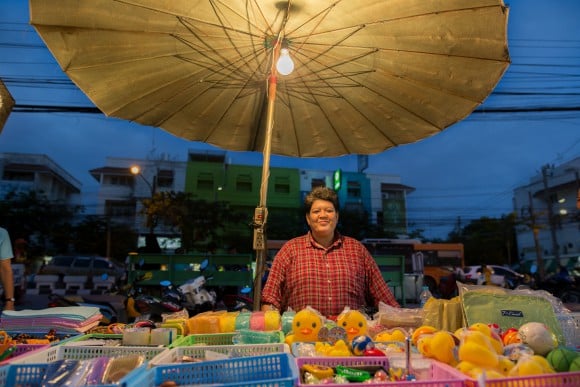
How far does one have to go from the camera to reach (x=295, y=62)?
3.09 m

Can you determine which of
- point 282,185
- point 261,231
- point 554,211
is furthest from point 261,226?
point 554,211

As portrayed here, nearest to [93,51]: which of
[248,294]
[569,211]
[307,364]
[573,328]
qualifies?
[307,364]

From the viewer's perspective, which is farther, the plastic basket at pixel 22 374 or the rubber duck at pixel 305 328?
the rubber duck at pixel 305 328

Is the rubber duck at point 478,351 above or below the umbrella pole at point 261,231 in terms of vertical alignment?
below

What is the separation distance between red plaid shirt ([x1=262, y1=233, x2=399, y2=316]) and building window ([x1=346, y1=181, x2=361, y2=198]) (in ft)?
111

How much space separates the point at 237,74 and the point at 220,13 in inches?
27.0

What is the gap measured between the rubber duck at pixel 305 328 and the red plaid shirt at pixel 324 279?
0.92 meters

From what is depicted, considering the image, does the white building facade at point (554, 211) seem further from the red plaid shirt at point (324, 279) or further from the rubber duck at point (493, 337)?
the rubber duck at point (493, 337)

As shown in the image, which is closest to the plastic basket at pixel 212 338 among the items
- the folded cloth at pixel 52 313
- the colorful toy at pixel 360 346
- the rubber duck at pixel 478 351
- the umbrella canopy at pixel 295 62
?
the colorful toy at pixel 360 346

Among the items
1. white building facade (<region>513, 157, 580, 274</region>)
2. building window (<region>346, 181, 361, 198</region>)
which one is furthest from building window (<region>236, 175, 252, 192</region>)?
white building facade (<region>513, 157, 580, 274</region>)

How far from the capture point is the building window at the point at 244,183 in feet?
110

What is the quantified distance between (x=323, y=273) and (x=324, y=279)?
45 mm

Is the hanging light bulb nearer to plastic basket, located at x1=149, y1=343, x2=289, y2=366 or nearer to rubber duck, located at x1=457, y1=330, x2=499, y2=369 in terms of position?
plastic basket, located at x1=149, y1=343, x2=289, y2=366

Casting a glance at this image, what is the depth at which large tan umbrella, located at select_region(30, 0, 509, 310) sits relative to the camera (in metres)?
2.38
